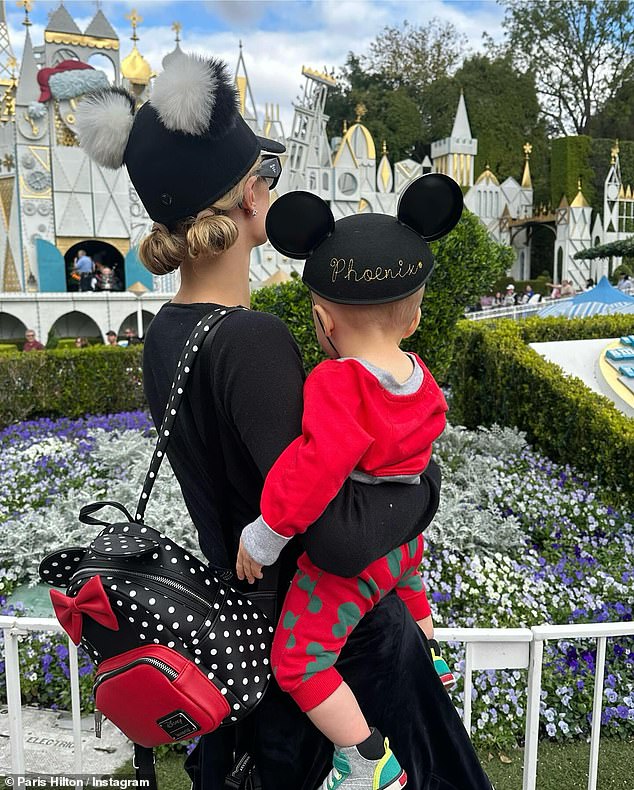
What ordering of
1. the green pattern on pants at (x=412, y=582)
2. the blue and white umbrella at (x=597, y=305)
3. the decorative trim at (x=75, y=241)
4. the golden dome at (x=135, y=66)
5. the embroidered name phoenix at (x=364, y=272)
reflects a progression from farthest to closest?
the golden dome at (x=135, y=66)
the decorative trim at (x=75, y=241)
the blue and white umbrella at (x=597, y=305)
the green pattern on pants at (x=412, y=582)
the embroidered name phoenix at (x=364, y=272)

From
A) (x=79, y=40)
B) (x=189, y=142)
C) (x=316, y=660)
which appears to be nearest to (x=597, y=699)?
(x=316, y=660)

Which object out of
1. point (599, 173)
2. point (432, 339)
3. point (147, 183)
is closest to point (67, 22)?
point (432, 339)

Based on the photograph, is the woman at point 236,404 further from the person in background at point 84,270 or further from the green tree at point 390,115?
the green tree at point 390,115

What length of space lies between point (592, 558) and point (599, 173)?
30.9 metres

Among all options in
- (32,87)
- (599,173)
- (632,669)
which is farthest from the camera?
(599,173)

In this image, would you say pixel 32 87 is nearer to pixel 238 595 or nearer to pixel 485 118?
pixel 238 595

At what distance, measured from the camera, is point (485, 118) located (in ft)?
109

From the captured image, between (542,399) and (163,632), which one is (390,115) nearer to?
(542,399)

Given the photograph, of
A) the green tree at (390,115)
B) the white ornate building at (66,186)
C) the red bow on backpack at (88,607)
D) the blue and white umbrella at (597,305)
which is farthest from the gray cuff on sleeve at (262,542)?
the green tree at (390,115)

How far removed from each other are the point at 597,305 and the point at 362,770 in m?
12.0

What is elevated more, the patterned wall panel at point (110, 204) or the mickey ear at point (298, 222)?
the patterned wall panel at point (110, 204)

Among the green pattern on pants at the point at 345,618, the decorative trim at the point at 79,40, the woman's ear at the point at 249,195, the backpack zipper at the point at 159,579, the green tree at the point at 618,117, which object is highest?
the green tree at the point at 618,117

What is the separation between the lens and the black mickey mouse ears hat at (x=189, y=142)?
1.32m

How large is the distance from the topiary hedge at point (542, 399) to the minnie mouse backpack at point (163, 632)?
14.7 ft
